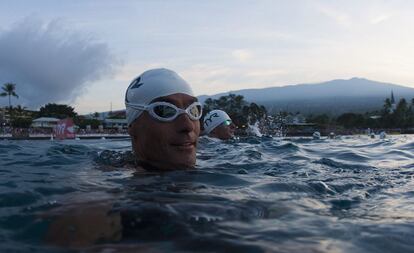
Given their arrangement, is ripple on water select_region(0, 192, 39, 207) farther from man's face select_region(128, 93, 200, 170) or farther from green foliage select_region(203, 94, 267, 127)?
green foliage select_region(203, 94, 267, 127)

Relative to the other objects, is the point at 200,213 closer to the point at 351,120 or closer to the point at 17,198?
the point at 17,198

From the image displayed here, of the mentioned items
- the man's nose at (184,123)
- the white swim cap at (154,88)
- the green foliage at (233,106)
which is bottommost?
the man's nose at (184,123)

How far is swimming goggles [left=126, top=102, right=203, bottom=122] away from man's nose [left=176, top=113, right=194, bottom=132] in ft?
0.12

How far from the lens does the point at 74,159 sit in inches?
297

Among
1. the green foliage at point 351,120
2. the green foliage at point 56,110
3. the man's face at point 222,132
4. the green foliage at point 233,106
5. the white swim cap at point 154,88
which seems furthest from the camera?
the green foliage at point 56,110

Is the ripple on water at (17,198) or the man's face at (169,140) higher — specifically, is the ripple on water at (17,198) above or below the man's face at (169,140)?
below

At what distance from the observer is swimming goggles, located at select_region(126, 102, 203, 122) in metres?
4.69

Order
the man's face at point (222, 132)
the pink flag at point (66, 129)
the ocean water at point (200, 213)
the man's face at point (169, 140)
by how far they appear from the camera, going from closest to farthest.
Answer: the ocean water at point (200, 213) → the man's face at point (169, 140) → the man's face at point (222, 132) → the pink flag at point (66, 129)

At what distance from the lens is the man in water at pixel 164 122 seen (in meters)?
4.61

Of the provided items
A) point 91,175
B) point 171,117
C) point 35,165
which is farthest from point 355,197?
point 35,165

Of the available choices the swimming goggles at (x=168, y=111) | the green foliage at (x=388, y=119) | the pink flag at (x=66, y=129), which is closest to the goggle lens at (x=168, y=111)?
the swimming goggles at (x=168, y=111)

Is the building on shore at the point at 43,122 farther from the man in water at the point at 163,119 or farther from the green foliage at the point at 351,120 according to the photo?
the man in water at the point at 163,119

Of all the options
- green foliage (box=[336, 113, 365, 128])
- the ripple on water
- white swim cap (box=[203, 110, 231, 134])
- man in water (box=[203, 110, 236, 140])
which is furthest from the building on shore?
the ripple on water

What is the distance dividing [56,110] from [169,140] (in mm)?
111166
